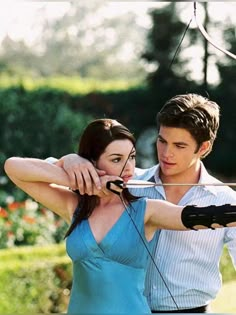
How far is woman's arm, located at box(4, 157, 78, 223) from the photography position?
102 inches

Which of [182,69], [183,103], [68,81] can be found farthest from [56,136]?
[183,103]

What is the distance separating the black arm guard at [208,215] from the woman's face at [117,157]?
20 cm

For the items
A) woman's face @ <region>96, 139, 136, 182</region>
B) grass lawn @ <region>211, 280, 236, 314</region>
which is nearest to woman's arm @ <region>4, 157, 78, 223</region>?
woman's face @ <region>96, 139, 136, 182</region>

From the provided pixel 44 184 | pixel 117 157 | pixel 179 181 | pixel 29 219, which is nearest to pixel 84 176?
pixel 117 157

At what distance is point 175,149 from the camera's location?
269 centimetres

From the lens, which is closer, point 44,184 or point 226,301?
point 44,184

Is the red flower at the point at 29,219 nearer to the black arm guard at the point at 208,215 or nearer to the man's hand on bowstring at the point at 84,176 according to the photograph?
the man's hand on bowstring at the point at 84,176

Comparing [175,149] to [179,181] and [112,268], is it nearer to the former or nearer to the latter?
[179,181]

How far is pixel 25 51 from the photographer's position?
89.2 ft

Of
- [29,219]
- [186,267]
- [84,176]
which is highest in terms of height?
[84,176]

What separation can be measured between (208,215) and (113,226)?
29 centimetres

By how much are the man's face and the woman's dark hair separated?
8.2 inches

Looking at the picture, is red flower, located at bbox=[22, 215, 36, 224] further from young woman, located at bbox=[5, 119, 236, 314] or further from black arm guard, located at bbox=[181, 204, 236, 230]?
black arm guard, located at bbox=[181, 204, 236, 230]

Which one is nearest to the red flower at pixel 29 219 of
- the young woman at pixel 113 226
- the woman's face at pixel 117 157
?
the young woman at pixel 113 226
